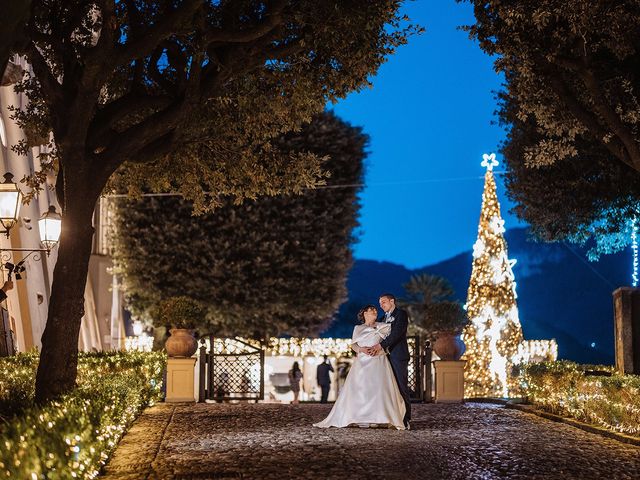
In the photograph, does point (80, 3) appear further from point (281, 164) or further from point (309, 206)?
point (309, 206)

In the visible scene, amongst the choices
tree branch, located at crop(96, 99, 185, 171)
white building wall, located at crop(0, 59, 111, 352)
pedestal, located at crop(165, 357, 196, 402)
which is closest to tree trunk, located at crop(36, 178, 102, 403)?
tree branch, located at crop(96, 99, 185, 171)

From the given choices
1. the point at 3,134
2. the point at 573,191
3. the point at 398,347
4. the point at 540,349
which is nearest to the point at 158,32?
the point at 398,347

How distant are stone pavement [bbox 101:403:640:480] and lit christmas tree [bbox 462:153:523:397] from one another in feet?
42.4

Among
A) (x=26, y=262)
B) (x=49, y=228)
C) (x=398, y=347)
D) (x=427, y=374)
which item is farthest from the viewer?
(x=26, y=262)

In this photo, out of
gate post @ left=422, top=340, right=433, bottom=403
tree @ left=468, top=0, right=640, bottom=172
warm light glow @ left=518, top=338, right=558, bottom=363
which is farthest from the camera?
warm light glow @ left=518, top=338, right=558, bottom=363

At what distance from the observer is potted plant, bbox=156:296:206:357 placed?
21.4 m

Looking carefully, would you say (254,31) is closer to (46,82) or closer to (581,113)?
(46,82)

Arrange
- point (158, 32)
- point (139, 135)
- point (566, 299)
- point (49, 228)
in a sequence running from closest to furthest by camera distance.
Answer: point (158, 32) < point (139, 135) < point (49, 228) < point (566, 299)

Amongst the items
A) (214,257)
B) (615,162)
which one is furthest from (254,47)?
(214,257)

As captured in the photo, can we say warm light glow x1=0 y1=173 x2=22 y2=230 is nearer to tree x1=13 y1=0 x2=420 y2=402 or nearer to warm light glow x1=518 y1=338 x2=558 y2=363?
tree x1=13 y1=0 x2=420 y2=402

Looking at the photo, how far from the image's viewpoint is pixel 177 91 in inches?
531

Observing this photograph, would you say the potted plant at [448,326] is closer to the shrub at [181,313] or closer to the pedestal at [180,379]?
the shrub at [181,313]

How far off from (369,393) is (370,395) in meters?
0.04

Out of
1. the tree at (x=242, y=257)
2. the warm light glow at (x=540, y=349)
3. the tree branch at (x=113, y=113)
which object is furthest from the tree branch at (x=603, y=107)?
the warm light glow at (x=540, y=349)
